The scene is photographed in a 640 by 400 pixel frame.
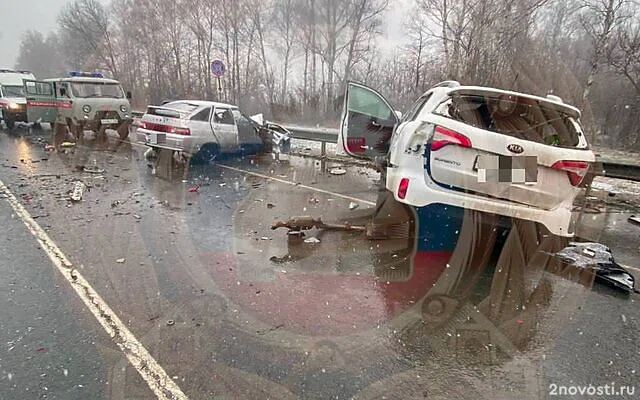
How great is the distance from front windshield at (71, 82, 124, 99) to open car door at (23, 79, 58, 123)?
1.26 m

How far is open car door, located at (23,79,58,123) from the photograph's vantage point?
13.9 metres

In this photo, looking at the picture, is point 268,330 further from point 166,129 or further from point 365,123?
point 166,129

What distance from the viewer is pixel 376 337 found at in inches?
117

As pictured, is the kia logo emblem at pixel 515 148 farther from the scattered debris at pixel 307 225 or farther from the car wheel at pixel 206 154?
the car wheel at pixel 206 154

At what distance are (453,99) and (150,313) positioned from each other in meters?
3.51

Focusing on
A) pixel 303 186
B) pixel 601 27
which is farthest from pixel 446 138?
pixel 601 27

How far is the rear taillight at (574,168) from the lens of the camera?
A: 384 cm

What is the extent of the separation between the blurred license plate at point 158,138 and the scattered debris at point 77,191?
2299mm

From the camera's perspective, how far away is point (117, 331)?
2928 millimetres

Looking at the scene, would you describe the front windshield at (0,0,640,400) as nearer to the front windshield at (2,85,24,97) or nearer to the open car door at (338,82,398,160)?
the open car door at (338,82,398,160)

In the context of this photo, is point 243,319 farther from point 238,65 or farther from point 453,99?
point 238,65

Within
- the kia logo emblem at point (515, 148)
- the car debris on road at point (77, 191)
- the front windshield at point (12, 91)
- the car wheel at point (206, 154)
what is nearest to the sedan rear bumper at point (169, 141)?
the car wheel at point (206, 154)

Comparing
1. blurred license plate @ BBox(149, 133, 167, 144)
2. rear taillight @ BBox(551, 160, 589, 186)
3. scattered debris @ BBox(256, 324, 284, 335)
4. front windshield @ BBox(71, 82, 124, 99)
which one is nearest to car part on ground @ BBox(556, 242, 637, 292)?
rear taillight @ BBox(551, 160, 589, 186)

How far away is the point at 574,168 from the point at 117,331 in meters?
4.32
